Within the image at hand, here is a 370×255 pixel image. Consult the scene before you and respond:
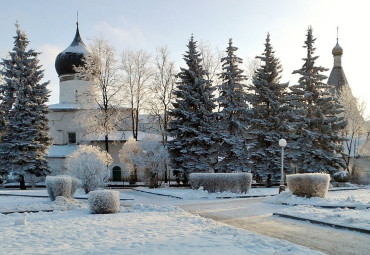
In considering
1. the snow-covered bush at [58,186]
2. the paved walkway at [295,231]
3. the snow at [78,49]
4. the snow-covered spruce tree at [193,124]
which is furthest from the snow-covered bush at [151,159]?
the snow at [78,49]

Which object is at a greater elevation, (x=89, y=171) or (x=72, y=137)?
(x=72, y=137)

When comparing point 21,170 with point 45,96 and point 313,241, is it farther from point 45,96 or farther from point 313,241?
point 313,241

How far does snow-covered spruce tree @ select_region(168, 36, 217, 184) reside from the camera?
29297 millimetres

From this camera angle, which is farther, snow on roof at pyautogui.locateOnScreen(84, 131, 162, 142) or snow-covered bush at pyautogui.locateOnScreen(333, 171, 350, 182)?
snow on roof at pyautogui.locateOnScreen(84, 131, 162, 142)

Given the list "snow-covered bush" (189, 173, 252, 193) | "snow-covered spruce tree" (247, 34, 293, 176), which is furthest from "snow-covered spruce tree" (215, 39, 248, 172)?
"snow-covered bush" (189, 173, 252, 193)

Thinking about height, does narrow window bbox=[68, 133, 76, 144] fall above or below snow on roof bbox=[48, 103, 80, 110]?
below

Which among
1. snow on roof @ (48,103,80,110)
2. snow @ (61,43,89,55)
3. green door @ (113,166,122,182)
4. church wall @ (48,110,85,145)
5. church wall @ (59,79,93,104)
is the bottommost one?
green door @ (113,166,122,182)

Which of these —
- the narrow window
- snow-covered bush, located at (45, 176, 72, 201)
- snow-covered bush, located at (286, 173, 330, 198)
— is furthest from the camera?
the narrow window

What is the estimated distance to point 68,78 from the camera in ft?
137

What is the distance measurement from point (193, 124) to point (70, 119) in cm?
1769

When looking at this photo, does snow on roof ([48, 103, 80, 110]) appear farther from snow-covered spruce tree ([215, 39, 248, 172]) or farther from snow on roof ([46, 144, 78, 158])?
snow-covered spruce tree ([215, 39, 248, 172])

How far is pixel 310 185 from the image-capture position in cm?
1830

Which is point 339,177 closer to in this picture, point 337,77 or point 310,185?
point 310,185

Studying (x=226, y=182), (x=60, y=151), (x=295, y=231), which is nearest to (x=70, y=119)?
(x=60, y=151)
